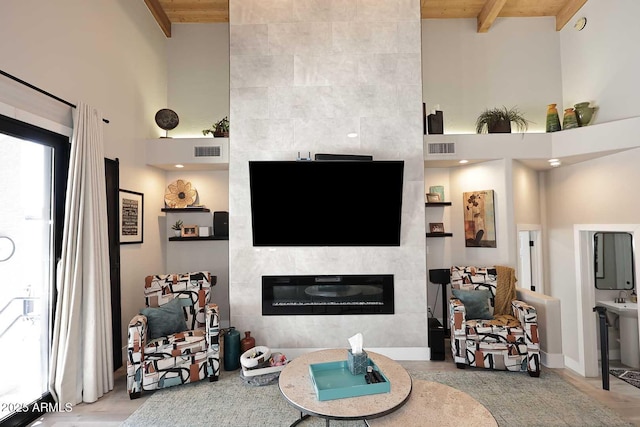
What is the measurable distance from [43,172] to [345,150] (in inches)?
115

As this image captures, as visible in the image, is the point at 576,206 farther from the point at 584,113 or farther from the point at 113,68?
the point at 113,68

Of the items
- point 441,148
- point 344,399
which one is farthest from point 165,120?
point 344,399

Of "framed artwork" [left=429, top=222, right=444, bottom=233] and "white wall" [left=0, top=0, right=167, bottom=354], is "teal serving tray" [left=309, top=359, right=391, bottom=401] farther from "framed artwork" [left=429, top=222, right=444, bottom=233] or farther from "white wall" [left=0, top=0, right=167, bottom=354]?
"framed artwork" [left=429, top=222, right=444, bottom=233]

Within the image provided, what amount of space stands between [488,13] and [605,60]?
5.15ft

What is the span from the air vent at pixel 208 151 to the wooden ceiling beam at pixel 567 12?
5169 millimetres

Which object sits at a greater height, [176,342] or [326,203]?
[326,203]

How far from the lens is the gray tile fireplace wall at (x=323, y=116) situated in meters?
3.90

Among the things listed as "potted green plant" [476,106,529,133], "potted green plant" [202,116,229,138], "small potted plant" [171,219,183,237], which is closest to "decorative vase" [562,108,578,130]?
"potted green plant" [476,106,529,133]

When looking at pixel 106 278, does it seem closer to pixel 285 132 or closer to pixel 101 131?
pixel 101 131

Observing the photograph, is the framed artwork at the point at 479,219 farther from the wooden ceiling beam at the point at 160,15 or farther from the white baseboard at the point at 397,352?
the wooden ceiling beam at the point at 160,15

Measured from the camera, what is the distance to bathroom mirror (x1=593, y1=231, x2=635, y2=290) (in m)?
4.46

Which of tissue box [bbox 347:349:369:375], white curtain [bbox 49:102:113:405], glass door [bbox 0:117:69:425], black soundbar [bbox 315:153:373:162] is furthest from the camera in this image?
black soundbar [bbox 315:153:373:162]

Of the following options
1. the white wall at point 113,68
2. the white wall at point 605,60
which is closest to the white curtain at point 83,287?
the white wall at point 113,68

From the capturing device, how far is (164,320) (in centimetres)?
336
